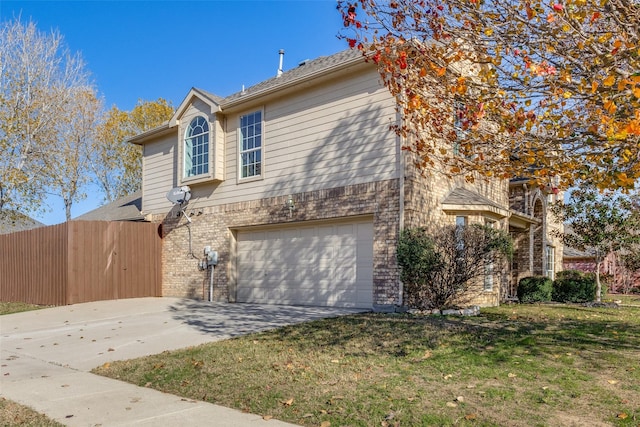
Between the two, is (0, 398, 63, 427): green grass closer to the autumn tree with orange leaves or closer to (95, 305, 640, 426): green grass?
(95, 305, 640, 426): green grass

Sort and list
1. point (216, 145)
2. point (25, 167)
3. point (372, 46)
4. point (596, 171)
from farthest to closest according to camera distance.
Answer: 1. point (25, 167)
2. point (216, 145)
3. point (372, 46)
4. point (596, 171)

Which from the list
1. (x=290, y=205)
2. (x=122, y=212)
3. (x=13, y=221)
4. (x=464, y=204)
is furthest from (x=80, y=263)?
(x=464, y=204)

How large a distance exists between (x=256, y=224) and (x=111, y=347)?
637 centimetres

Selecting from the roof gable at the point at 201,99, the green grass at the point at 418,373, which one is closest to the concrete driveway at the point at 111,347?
the green grass at the point at 418,373

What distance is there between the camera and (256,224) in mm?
14602

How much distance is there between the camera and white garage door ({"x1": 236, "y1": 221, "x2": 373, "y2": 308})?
1229 centimetres

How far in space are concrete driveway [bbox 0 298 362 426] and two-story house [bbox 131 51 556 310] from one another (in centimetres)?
109

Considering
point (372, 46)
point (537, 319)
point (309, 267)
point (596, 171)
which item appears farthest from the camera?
point (309, 267)

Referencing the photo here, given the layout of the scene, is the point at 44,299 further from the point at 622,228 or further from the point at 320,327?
the point at 622,228

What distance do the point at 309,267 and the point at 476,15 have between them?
8.42m

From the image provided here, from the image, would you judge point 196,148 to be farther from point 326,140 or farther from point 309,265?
point 309,265

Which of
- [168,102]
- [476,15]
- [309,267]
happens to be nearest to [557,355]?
[476,15]

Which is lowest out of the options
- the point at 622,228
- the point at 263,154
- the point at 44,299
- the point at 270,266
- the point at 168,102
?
the point at 44,299

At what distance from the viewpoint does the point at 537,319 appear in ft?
33.4
